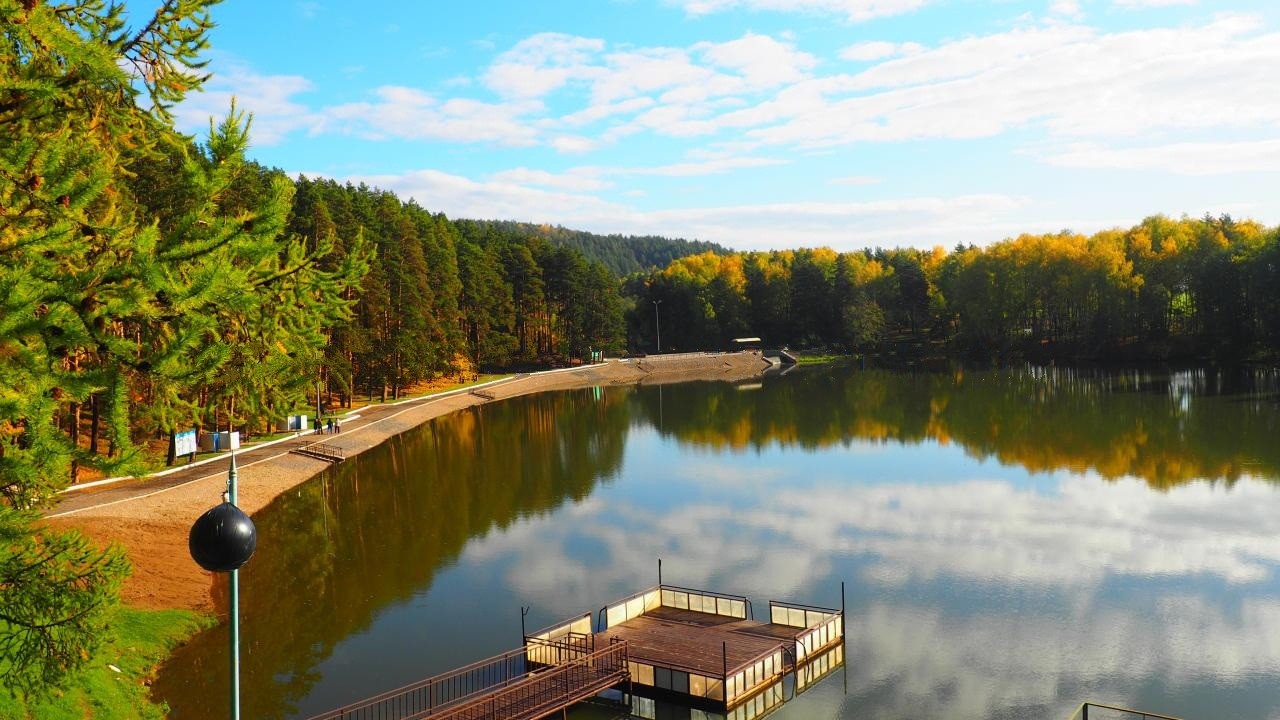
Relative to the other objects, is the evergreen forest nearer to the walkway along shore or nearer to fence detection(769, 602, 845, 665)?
the walkway along shore

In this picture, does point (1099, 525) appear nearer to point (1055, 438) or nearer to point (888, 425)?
point (1055, 438)

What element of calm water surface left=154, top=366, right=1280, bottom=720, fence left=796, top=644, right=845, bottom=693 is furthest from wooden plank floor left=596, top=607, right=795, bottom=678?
calm water surface left=154, top=366, right=1280, bottom=720

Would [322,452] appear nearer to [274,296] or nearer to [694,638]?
[694,638]

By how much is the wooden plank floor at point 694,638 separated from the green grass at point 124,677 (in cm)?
974

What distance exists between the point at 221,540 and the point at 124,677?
48.7 feet

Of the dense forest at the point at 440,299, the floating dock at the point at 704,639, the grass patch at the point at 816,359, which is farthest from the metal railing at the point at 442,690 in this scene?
the grass patch at the point at 816,359

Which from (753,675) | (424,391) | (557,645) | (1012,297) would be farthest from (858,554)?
(1012,297)

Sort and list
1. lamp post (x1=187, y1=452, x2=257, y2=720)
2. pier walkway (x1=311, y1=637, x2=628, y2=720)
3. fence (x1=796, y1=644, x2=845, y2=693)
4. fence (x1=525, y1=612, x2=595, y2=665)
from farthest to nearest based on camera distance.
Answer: fence (x1=525, y1=612, x2=595, y2=665)
fence (x1=796, y1=644, x2=845, y2=693)
pier walkway (x1=311, y1=637, x2=628, y2=720)
lamp post (x1=187, y1=452, x2=257, y2=720)

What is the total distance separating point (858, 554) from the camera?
2972 centimetres

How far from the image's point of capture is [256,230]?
859 centimetres

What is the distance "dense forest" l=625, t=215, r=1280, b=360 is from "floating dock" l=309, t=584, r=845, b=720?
286 feet

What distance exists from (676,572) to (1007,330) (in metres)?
103

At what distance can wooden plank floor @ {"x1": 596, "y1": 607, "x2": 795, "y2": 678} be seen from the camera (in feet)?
65.8

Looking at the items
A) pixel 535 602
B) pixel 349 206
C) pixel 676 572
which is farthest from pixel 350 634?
pixel 349 206
